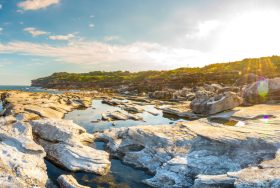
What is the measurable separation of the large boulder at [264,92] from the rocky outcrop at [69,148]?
29251mm

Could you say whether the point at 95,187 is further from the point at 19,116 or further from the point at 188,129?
the point at 19,116

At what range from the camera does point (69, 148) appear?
20.1 metres

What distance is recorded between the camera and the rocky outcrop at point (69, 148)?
59.3ft

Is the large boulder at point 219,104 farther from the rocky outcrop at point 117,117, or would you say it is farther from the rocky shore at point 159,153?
the rocky outcrop at point 117,117

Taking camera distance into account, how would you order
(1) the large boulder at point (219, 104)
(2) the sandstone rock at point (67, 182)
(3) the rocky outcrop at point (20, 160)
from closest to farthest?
(3) the rocky outcrop at point (20, 160) < (2) the sandstone rock at point (67, 182) < (1) the large boulder at point (219, 104)

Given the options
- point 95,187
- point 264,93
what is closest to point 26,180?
point 95,187

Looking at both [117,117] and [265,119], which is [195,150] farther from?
[117,117]

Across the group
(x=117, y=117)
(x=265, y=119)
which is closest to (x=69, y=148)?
(x=117, y=117)

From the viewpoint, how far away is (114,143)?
74.9 ft

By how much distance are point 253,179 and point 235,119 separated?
60.1ft

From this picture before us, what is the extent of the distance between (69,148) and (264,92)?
3401cm

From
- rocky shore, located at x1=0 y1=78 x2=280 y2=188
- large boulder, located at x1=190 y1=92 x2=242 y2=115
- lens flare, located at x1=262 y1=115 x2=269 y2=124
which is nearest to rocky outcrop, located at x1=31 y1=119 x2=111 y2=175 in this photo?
rocky shore, located at x1=0 y1=78 x2=280 y2=188

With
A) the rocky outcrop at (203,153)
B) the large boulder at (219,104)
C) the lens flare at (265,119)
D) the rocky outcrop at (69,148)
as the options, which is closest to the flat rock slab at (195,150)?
the rocky outcrop at (203,153)

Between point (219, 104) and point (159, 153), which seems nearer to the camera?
point (159, 153)
